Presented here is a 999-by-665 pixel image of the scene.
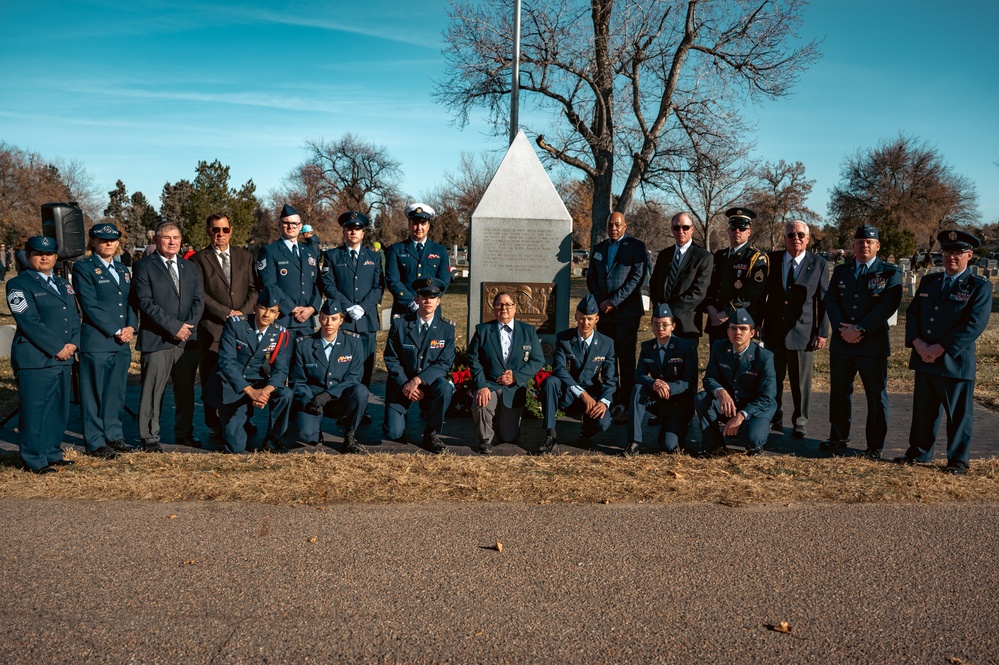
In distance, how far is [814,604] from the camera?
324 centimetres

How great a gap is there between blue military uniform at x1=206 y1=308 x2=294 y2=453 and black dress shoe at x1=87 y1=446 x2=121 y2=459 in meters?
0.75

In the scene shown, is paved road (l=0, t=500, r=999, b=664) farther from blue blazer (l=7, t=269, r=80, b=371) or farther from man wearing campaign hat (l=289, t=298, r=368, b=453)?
man wearing campaign hat (l=289, t=298, r=368, b=453)

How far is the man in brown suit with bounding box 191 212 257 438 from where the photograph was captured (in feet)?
20.4

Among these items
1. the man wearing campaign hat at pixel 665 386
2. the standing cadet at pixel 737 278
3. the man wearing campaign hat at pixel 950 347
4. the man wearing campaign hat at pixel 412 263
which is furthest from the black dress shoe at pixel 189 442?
the man wearing campaign hat at pixel 950 347

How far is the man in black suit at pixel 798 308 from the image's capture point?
6.34 metres

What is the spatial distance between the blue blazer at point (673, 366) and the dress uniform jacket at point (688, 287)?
62 centimetres

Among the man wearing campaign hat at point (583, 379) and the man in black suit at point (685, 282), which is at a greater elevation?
the man in black suit at point (685, 282)

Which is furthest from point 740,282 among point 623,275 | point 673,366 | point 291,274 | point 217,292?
point 217,292

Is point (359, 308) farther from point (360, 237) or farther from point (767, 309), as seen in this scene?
point (767, 309)

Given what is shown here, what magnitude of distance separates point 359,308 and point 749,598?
429 cm

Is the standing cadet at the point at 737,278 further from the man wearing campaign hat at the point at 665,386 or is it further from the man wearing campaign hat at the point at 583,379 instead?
the man wearing campaign hat at the point at 583,379

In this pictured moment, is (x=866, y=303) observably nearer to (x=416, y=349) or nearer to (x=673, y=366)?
(x=673, y=366)

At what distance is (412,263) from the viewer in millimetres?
6820

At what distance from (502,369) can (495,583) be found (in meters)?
2.79
